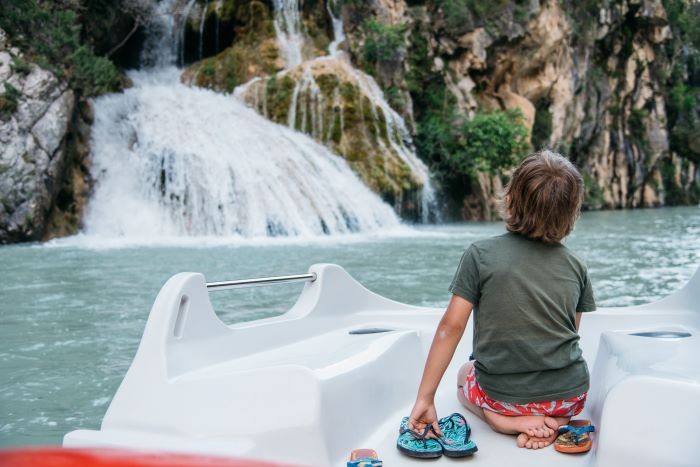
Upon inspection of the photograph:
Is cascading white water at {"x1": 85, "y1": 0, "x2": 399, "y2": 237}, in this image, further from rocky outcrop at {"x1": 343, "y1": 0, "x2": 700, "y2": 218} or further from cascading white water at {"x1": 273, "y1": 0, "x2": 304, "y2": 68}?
rocky outcrop at {"x1": 343, "y1": 0, "x2": 700, "y2": 218}

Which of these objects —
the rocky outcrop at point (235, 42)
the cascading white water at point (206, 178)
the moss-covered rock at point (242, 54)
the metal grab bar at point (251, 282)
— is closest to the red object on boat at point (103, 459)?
the metal grab bar at point (251, 282)

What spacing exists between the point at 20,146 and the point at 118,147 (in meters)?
2.29

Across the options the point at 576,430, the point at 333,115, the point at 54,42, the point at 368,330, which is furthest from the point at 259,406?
the point at 333,115

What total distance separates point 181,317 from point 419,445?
0.80 m

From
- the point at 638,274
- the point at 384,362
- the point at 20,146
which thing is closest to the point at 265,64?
the point at 20,146

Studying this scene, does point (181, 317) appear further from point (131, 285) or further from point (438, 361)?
point (131, 285)

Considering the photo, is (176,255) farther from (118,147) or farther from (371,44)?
(371,44)

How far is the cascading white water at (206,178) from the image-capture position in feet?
42.7

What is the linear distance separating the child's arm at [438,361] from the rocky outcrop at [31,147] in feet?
37.3

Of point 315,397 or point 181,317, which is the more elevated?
point 181,317

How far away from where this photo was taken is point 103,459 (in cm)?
47

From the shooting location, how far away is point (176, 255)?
955 cm

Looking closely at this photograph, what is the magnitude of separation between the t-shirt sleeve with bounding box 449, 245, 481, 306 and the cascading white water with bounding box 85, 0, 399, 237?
11.2m

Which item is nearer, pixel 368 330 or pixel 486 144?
pixel 368 330
